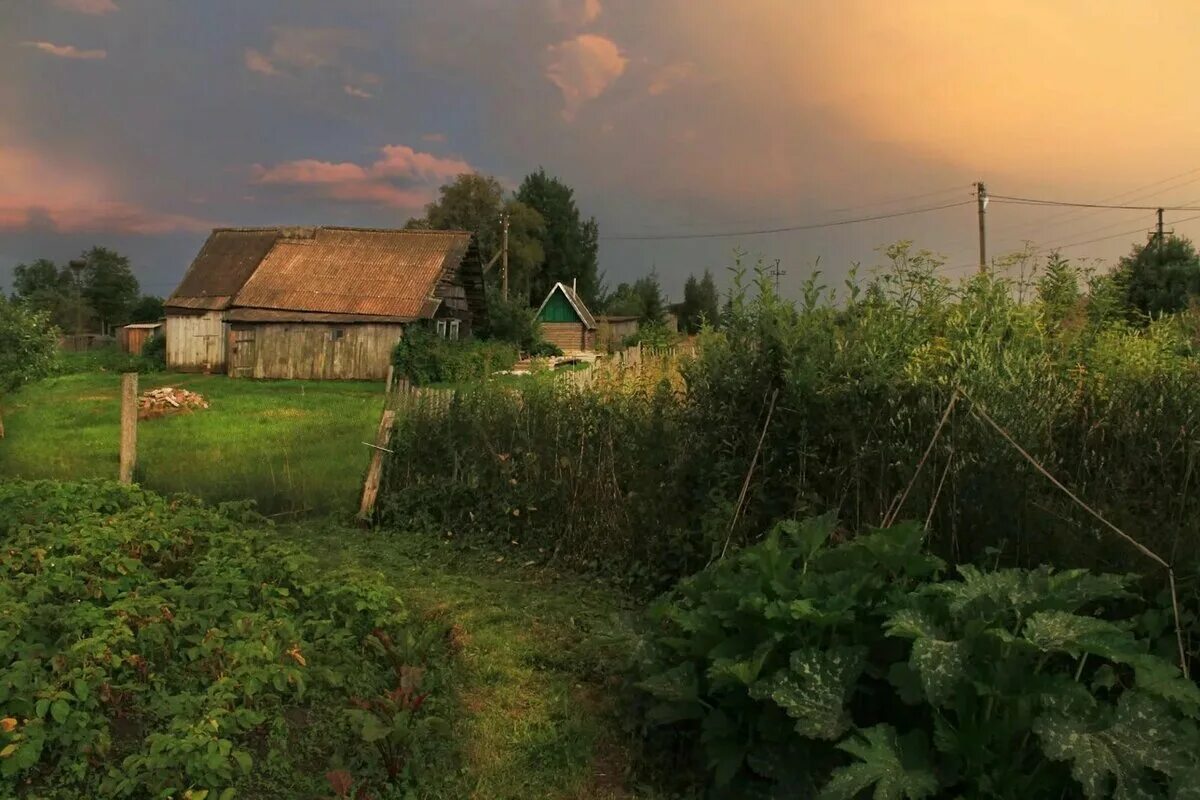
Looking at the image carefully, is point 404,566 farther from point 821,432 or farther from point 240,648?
point 821,432

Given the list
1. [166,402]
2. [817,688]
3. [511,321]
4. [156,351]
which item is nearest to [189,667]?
[817,688]

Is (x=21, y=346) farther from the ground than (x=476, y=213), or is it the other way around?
(x=476, y=213)

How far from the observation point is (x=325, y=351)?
27.3 meters

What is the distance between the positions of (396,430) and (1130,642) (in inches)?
261

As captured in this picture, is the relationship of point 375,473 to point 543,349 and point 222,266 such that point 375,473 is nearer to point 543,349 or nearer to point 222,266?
point 222,266

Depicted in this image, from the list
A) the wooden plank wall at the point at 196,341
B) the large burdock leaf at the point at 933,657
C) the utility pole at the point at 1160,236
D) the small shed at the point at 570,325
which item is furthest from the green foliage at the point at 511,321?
the large burdock leaf at the point at 933,657

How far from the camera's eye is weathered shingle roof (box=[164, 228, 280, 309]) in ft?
99.5

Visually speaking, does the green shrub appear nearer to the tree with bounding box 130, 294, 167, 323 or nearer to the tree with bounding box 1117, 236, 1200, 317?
the tree with bounding box 1117, 236, 1200, 317

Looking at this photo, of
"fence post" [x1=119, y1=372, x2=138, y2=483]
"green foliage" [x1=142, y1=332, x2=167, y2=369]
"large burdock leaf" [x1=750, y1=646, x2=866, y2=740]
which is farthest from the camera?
"green foliage" [x1=142, y1=332, x2=167, y2=369]

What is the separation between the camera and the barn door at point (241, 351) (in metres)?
28.0

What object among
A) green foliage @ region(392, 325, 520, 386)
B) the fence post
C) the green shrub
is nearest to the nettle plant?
the fence post

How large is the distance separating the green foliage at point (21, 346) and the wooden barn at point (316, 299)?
520 inches

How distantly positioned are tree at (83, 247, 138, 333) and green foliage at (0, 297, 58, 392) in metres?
68.4

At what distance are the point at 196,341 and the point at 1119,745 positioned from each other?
32061 millimetres
